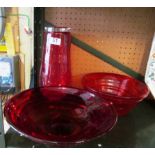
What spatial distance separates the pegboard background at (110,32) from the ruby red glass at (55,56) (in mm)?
98

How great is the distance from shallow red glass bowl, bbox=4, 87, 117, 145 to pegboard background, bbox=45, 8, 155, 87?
0.22m

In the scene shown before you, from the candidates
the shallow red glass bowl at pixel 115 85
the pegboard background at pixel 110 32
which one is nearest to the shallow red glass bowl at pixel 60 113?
the shallow red glass bowl at pixel 115 85

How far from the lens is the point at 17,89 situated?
118 centimetres

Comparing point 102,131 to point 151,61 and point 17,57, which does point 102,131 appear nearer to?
point 151,61

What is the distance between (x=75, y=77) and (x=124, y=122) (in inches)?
10.9

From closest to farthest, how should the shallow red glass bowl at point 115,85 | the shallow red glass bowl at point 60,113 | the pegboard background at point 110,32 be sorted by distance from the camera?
the shallow red glass bowl at point 60,113
the shallow red glass bowl at point 115,85
the pegboard background at point 110,32

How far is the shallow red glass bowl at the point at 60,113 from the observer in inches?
16.7

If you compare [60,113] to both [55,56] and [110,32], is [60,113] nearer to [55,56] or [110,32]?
[55,56]

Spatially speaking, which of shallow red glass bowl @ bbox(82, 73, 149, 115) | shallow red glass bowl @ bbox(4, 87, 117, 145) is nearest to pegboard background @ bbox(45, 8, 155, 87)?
shallow red glass bowl @ bbox(82, 73, 149, 115)

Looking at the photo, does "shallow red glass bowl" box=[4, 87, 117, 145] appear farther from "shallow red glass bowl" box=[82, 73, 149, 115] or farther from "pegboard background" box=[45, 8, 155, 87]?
"pegboard background" box=[45, 8, 155, 87]

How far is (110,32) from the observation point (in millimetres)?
789

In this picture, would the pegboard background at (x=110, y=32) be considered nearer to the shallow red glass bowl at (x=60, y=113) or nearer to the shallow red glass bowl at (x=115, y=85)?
the shallow red glass bowl at (x=115, y=85)
